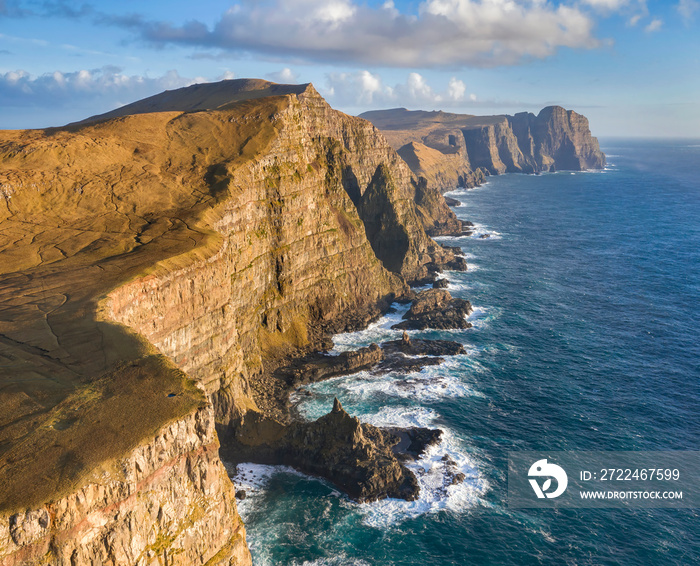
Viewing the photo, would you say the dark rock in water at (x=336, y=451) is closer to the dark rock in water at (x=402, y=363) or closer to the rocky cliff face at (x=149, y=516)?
the dark rock in water at (x=402, y=363)

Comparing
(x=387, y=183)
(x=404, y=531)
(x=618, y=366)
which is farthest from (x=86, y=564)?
(x=387, y=183)

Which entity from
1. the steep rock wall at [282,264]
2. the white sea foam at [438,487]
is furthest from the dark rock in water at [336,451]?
the steep rock wall at [282,264]

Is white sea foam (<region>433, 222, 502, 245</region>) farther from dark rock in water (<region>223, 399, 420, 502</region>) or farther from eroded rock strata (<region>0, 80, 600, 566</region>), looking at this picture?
dark rock in water (<region>223, 399, 420, 502</region>)

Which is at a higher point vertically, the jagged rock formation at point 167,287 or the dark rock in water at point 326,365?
the jagged rock formation at point 167,287

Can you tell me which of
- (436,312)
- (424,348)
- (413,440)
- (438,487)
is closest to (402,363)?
(424,348)

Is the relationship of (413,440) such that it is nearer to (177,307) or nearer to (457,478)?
(457,478)

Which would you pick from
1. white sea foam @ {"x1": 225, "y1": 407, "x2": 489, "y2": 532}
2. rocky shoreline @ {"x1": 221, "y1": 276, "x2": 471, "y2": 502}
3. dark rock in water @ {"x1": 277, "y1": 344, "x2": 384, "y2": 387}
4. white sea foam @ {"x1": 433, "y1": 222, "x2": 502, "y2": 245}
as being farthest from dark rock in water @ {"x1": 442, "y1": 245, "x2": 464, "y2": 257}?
white sea foam @ {"x1": 225, "y1": 407, "x2": 489, "y2": 532}
